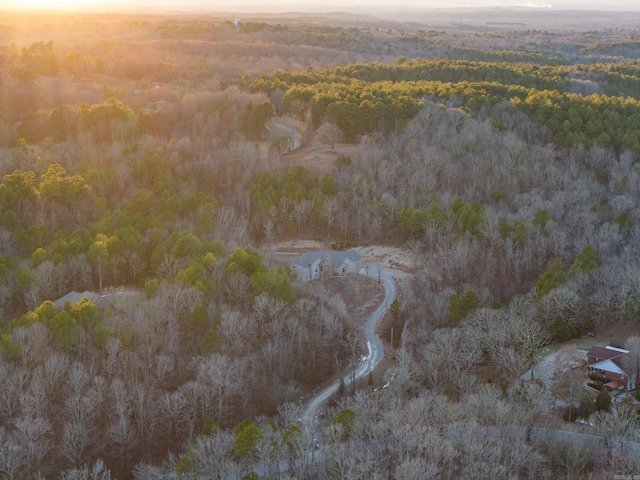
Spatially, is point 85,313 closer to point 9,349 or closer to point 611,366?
point 9,349

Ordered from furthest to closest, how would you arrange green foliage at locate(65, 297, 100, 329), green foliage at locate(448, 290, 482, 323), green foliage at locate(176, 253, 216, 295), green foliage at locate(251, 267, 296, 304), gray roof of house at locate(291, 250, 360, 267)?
1. gray roof of house at locate(291, 250, 360, 267)
2. green foliage at locate(251, 267, 296, 304)
3. green foliage at locate(176, 253, 216, 295)
4. green foliage at locate(448, 290, 482, 323)
5. green foliage at locate(65, 297, 100, 329)

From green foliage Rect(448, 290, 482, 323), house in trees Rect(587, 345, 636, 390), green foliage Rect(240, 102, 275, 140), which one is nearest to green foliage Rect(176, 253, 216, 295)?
green foliage Rect(448, 290, 482, 323)

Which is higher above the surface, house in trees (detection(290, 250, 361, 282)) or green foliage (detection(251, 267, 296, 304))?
green foliage (detection(251, 267, 296, 304))

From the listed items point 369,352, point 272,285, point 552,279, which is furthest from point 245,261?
point 552,279

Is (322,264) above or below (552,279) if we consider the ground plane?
below

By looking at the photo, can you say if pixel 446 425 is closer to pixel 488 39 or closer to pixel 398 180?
Result: pixel 398 180

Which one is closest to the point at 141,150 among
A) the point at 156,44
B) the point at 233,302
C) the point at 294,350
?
the point at 233,302

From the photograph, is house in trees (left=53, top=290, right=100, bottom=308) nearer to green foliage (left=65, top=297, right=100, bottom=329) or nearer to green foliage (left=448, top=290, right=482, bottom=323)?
green foliage (left=65, top=297, right=100, bottom=329)
